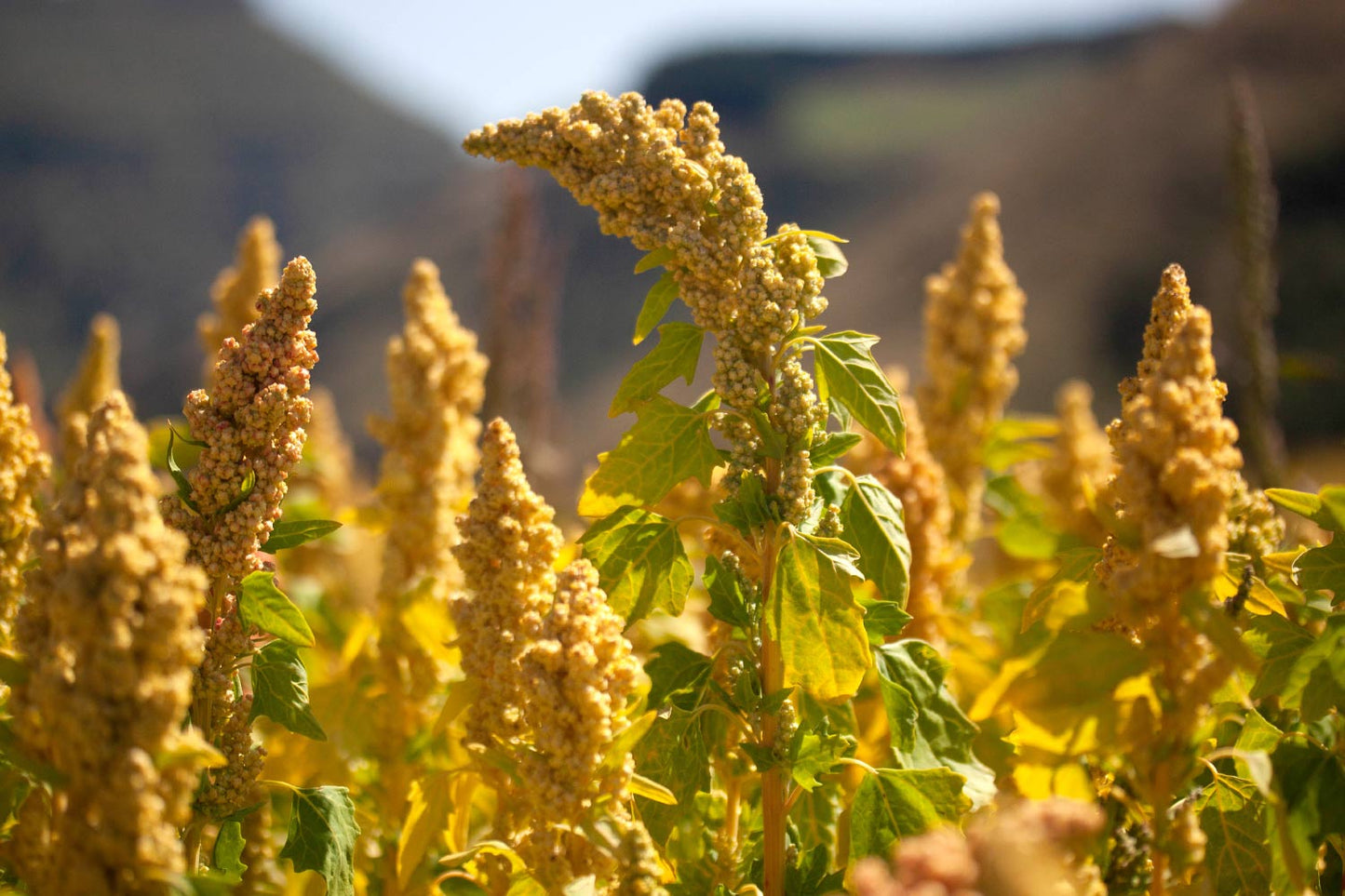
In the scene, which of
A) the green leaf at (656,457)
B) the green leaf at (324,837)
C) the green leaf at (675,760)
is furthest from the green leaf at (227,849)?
the green leaf at (656,457)

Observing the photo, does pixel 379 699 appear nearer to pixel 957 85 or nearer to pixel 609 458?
Answer: pixel 609 458

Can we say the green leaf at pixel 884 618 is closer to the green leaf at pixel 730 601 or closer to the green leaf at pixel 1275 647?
the green leaf at pixel 730 601

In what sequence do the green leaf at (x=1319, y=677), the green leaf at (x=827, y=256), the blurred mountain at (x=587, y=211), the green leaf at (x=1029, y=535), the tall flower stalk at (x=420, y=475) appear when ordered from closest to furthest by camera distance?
the green leaf at (x=1319, y=677), the green leaf at (x=827, y=256), the tall flower stalk at (x=420, y=475), the green leaf at (x=1029, y=535), the blurred mountain at (x=587, y=211)

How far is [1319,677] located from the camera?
5.89 ft

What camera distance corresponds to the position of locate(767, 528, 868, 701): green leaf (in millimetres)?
1876

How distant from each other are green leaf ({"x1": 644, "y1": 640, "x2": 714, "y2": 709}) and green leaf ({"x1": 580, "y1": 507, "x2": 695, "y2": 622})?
0.13m

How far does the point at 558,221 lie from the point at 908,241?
58.4ft

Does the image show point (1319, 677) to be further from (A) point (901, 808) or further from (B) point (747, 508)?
(B) point (747, 508)

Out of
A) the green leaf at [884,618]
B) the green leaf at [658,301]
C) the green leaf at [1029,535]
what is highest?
the green leaf at [658,301]

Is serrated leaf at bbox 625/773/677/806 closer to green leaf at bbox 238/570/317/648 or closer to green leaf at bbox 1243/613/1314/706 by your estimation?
green leaf at bbox 238/570/317/648

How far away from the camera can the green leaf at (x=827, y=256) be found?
2205 mm

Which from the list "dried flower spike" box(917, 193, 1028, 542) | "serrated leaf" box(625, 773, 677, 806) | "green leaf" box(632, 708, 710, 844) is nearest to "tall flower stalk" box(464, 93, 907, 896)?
"green leaf" box(632, 708, 710, 844)

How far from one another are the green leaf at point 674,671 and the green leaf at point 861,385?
0.61 m

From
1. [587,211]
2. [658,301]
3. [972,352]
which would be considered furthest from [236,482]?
[587,211]
